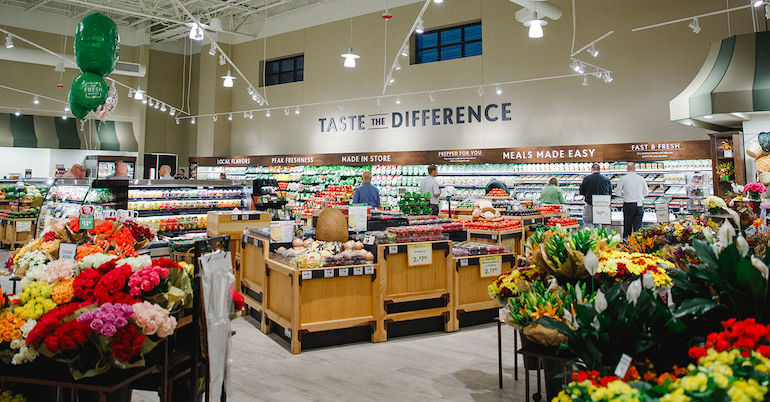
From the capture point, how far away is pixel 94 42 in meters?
4.86

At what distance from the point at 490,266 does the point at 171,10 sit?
13594 mm

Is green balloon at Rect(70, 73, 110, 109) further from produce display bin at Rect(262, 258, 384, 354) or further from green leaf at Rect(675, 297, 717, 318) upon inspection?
green leaf at Rect(675, 297, 717, 318)

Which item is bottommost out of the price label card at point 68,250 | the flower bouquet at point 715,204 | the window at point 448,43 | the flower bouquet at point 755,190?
the price label card at point 68,250

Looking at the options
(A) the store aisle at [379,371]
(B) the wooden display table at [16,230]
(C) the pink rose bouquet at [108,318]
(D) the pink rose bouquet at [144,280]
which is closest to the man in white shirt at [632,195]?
(A) the store aisle at [379,371]

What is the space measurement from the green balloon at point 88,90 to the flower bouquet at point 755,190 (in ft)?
22.9

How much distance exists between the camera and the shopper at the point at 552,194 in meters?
9.50

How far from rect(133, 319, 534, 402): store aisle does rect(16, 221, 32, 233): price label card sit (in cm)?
781

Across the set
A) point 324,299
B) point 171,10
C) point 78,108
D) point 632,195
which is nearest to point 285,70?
point 171,10

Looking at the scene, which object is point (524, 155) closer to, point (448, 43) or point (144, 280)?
point (448, 43)

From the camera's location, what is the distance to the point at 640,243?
4195mm

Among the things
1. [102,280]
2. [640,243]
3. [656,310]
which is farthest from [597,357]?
[640,243]

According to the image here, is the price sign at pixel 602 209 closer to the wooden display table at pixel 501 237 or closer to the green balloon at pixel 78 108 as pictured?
the wooden display table at pixel 501 237

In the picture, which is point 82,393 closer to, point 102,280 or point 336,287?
point 102,280

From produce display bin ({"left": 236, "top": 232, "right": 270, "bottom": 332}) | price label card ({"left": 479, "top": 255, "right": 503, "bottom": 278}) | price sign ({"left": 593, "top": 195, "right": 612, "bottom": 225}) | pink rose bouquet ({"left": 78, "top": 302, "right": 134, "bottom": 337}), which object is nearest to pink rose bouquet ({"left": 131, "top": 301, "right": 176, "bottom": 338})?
pink rose bouquet ({"left": 78, "top": 302, "right": 134, "bottom": 337})
